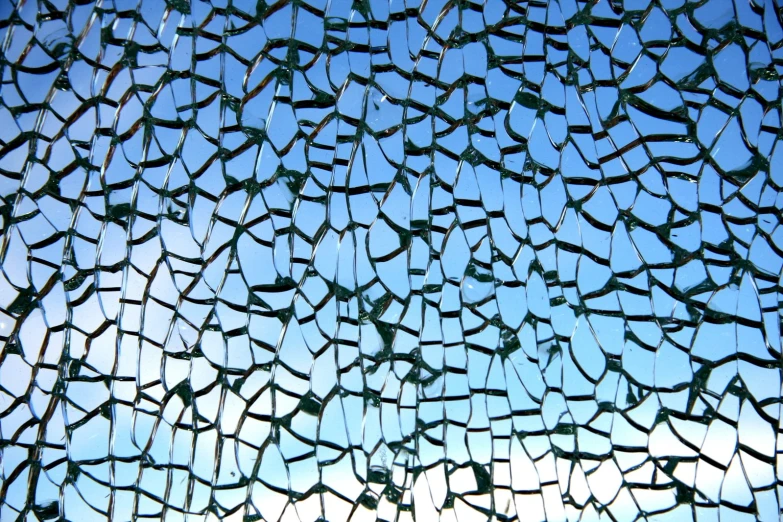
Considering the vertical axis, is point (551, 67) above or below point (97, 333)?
above

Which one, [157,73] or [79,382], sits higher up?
[157,73]

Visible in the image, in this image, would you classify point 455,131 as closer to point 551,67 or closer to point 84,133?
point 551,67

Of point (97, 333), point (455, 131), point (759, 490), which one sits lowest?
point (759, 490)

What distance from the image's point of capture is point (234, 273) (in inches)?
19.2

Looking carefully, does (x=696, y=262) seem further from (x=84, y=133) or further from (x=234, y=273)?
(x=84, y=133)

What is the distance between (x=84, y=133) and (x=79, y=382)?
0.61ft

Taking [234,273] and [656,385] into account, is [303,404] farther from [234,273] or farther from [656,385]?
[656,385]

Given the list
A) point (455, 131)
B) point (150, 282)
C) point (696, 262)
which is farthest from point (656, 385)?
point (150, 282)

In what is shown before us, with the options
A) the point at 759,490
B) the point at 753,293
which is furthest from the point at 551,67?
the point at 759,490

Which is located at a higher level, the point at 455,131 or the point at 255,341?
the point at 455,131

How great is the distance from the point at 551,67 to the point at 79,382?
42 centimetres

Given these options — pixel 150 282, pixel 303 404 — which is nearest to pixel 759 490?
pixel 303 404

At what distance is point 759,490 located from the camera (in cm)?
47

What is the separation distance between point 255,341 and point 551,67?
0.30 meters
